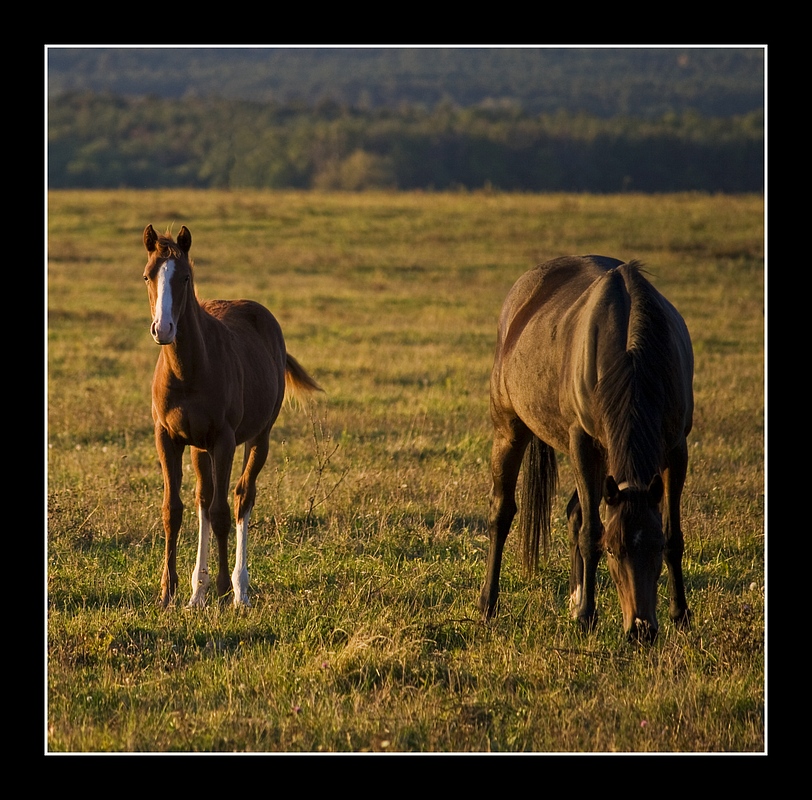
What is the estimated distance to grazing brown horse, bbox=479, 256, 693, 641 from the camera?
13.4ft

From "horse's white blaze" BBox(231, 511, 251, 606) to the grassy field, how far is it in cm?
12

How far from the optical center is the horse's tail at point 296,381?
6.91 metres

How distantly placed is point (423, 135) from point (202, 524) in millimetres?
39164

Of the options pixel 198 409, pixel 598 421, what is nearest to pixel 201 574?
pixel 198 409

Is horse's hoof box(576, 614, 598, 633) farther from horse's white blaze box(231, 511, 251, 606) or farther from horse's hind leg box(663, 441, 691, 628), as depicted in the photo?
horse's white blaze box(231, 511, 251, 606)

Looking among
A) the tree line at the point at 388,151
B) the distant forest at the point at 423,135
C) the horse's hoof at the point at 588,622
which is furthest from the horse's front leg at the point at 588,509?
the tree line at the point at 388,151

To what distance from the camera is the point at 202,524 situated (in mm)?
5473

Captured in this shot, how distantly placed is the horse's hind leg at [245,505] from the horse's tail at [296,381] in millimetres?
722

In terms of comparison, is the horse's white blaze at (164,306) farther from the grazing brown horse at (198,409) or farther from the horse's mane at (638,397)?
the horse's mane at (638,397)

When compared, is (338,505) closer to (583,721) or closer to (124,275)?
(583,721)

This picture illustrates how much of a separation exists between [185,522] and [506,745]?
3481 millimetres

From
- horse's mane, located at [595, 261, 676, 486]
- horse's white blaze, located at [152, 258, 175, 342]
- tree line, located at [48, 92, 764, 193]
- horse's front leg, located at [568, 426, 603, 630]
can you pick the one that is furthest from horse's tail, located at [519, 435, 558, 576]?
tree line, located at [48, 92, 764, 193]
